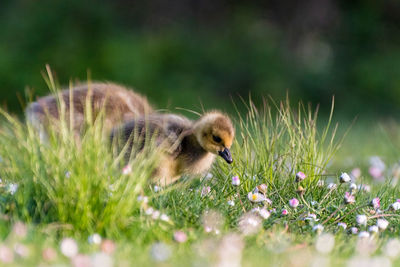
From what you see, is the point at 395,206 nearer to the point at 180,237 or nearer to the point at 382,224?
the point at 382,224

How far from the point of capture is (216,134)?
14.6 ft

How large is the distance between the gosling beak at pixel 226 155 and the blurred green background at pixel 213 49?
264 inches

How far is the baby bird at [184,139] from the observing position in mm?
4461

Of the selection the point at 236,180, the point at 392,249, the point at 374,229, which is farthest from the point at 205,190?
the point at 392,249

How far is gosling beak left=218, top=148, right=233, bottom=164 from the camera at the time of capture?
4.36m

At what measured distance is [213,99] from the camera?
12.4m

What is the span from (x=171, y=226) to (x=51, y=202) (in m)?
0.65

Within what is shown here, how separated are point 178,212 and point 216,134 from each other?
919mm

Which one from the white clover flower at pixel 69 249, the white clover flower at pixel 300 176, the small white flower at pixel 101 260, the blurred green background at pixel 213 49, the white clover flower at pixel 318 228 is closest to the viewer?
the small white flower at pixel 101 260

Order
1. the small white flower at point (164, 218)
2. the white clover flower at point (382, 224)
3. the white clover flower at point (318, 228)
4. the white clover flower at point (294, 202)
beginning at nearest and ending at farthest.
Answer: the small white flower at point (164, 218) → the white clover flower at point (318, 228) → the white clover flower at point (382, 224) → the white clover flower at point (294, 202)

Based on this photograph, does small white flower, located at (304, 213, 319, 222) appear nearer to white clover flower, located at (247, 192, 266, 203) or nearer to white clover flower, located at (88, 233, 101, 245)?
white clover flower, located at (247, 192, 266, 203)

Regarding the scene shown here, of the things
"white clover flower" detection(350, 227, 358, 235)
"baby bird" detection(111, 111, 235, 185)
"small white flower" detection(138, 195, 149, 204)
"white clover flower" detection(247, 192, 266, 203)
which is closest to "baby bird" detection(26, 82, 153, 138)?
"baby bird" detection(111, 111, 235, 185)

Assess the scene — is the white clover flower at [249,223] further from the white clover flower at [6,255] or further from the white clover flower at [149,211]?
the white clover flower at [6,255]

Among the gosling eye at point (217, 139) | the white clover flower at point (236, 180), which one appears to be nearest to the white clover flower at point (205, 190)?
the white clover flower at point (236, 180)
